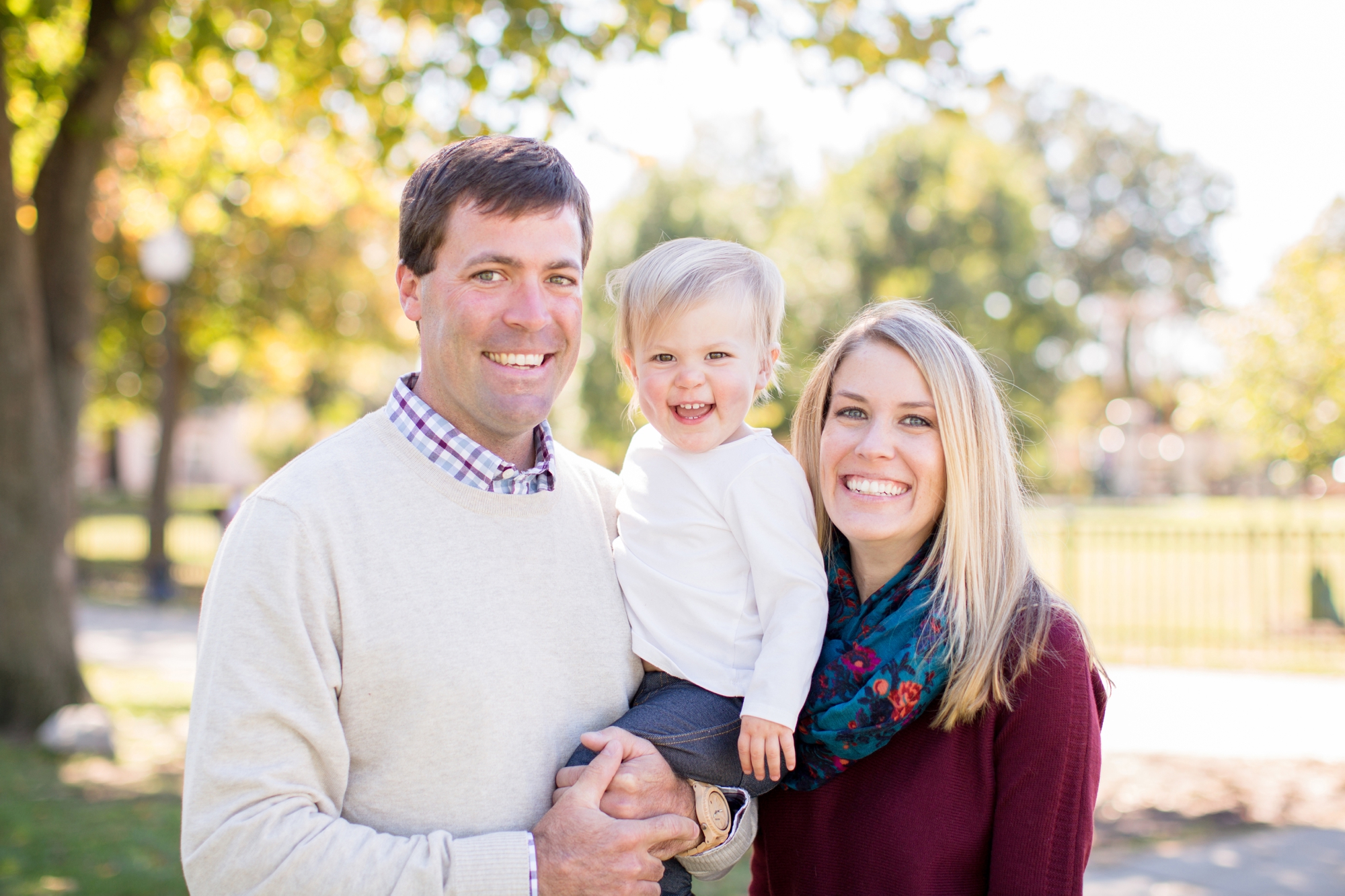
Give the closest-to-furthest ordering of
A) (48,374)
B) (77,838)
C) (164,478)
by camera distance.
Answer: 1. (77,838)
2. (48,374)
3. (164,478)

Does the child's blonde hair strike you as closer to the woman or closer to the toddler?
the toddler

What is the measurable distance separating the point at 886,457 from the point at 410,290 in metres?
1.23

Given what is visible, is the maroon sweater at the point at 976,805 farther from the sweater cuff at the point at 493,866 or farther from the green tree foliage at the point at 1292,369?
the green tree foliage at the point at 1292,369

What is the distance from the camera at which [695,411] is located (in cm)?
268

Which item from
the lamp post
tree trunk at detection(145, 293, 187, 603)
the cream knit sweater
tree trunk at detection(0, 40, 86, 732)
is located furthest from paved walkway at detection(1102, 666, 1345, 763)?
tree trunk at detection(145, 293, 187, 603)

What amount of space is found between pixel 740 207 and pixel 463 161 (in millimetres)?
25916

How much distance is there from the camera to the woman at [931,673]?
7.30 feet

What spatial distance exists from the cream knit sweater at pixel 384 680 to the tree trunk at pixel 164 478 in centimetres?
1637

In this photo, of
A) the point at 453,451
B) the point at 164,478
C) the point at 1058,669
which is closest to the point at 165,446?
the point at 164,478

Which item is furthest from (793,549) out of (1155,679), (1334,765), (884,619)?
(1155,679)

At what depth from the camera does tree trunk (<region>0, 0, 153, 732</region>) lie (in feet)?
25.0

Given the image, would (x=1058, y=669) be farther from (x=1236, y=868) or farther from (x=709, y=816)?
(x=1236, y=868)

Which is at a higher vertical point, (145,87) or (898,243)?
(898,243)

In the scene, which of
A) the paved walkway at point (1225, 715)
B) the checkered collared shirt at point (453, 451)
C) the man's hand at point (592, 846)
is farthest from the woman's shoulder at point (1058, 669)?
the paved walkway at point (1225, 715)
